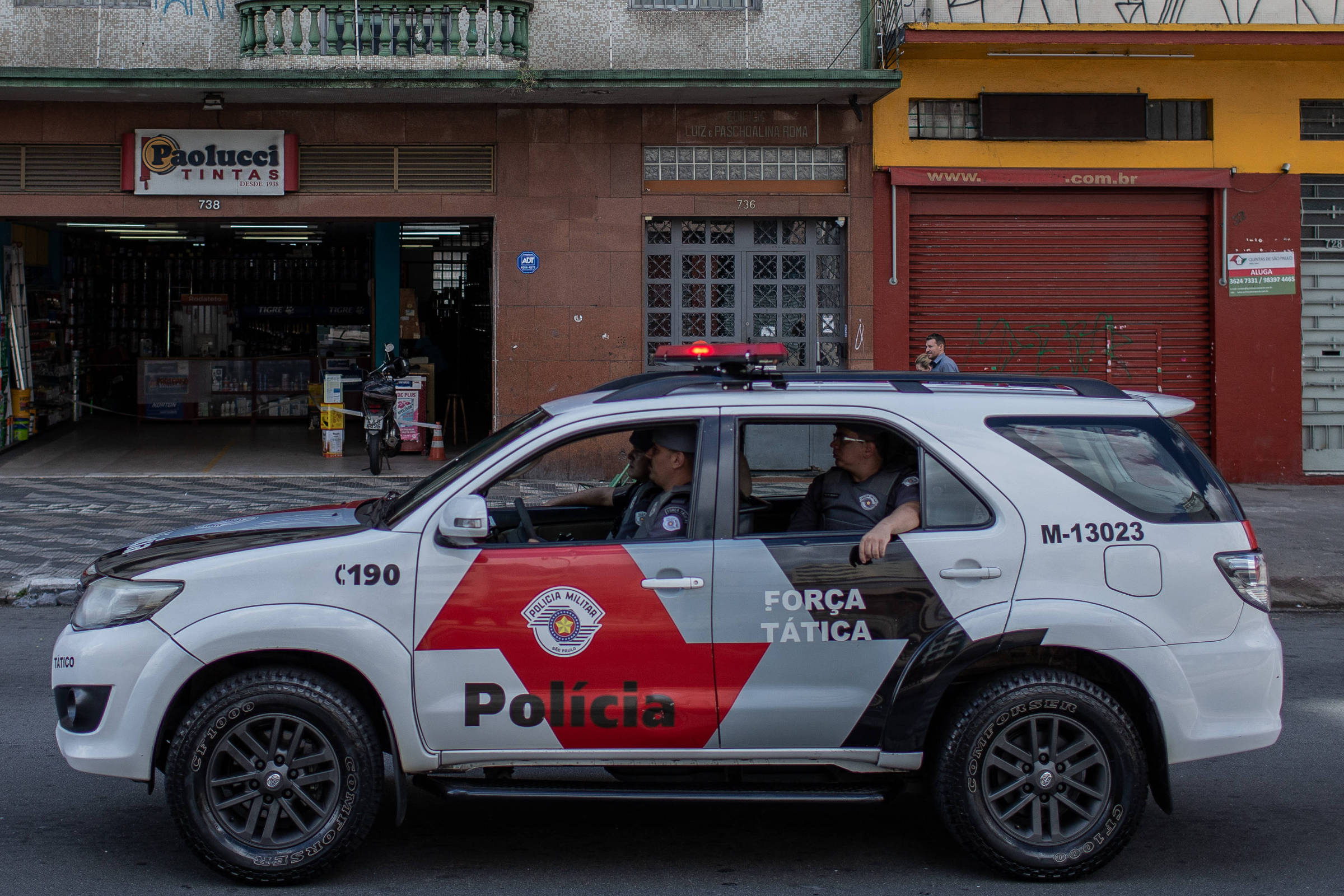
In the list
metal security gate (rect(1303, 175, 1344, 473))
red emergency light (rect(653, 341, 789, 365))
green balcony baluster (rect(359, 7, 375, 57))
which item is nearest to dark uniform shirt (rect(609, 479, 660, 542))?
red emergency light (rect(653, 341, 789, 365))

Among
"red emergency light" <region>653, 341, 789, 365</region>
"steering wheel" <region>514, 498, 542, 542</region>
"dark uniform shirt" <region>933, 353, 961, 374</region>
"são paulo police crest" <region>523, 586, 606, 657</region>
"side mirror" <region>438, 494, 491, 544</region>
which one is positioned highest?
"dark uniform shirt" <region>933, 353, 961, 374</region>

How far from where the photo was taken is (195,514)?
13.1 metres

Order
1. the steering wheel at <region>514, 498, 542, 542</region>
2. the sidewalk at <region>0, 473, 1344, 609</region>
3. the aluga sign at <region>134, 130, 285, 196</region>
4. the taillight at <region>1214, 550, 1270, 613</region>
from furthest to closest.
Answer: the aluga sign at <region>134, 130, 285, 196</region> < the sidewalk at <region>0, 473, 1344, 609</region> < the steering wheel at <region>514, 498, 542, 542</region> < the taillight at <region>1214, 550, 1270, 613</region>

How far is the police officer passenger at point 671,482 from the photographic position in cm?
479

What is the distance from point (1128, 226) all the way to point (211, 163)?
11.1 metres

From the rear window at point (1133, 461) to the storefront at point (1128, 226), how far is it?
1138 cm

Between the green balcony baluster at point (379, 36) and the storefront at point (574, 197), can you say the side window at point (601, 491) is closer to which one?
the storefront at point (574, 197)

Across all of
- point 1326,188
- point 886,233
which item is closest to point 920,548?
point 886,233

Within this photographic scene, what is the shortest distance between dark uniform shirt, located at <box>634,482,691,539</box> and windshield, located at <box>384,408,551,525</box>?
0.53 meters

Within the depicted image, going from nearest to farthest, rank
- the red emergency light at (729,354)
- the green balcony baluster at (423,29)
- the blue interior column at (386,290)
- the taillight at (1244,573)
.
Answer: the taillight at (1244,573) < the red emergency light at (729,354) < the green balcony baluster at (423,29) < the blue interior column at (386,290)

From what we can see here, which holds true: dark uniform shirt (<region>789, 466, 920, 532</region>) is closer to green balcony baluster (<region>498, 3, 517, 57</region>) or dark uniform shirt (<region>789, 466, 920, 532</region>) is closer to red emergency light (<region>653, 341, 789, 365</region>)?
red emergency light (<region>653, 341, 789, 365</region>)

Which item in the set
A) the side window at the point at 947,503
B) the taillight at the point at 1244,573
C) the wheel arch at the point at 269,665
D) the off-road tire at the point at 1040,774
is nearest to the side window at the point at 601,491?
the wheel arch at the point at 269,665

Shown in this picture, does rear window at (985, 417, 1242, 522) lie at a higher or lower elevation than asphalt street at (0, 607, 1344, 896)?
higher

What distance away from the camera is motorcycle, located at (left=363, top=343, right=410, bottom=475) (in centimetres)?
1588
